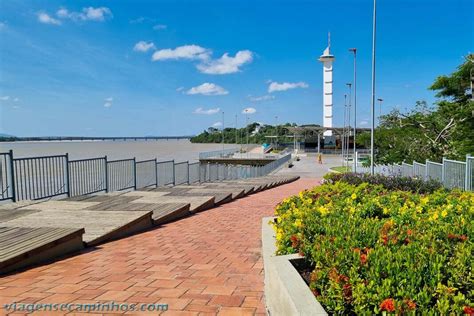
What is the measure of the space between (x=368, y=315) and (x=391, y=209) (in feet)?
Answer: 9.21

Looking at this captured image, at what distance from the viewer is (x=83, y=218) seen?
6.73m

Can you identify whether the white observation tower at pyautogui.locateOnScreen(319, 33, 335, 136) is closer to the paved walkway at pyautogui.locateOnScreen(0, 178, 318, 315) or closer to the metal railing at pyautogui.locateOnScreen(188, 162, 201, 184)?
the metal railing at pyautogui.locateOnScreen(188, 162, 201, 184)

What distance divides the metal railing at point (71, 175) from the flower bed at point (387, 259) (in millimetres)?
7063

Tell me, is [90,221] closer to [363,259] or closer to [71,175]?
[71,175]

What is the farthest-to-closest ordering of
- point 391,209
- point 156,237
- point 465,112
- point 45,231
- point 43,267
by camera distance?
point 465,112 < point 156,237 < point 45,231 < point 391,209 < point 43,267

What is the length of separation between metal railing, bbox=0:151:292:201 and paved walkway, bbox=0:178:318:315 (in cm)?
429

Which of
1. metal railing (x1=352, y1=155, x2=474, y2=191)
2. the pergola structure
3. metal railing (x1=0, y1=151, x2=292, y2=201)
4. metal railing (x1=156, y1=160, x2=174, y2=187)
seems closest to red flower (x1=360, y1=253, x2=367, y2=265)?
metal railing (x1=0, y1=151, x2=292, y2=201)

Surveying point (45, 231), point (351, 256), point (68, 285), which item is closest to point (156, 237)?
point (45, 231)

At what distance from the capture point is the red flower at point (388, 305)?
6.91 ft

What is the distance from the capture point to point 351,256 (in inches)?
108

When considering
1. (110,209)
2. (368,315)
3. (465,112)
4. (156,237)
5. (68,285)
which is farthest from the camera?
(465,112)

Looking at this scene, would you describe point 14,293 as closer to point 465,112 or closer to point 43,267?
point 43,267

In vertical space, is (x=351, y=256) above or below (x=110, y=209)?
above

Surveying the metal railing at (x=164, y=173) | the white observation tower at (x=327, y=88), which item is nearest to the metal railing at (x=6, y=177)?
the metal railing at (x=164, y=173)
